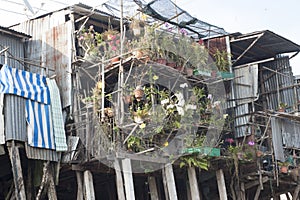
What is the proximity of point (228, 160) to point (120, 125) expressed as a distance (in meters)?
3.17

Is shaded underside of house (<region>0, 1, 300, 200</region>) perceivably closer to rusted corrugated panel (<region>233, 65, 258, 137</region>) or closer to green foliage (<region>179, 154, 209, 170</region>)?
rusted corrugated panel (<region>233, 65, 258, 137</region>)

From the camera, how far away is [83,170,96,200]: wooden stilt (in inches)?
503

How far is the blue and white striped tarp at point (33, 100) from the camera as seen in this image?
40.9 ft

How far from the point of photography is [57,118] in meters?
13.3

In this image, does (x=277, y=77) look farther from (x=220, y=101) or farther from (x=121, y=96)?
(x=121, y=96)

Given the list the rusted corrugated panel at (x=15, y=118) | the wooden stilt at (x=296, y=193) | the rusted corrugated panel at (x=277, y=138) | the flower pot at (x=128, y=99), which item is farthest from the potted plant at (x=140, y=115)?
the wooden stilt at (x=296, y=193)

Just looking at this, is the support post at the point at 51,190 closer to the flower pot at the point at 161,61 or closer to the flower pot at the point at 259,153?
the flower pot at the point at 161,61

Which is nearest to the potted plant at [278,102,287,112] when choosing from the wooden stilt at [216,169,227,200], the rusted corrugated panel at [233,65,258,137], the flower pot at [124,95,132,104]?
the rusted corrugated panel at [233,65,258,137]

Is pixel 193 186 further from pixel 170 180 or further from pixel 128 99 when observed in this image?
pixel 128 99

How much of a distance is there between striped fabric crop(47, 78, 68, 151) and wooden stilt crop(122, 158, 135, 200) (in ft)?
5.06

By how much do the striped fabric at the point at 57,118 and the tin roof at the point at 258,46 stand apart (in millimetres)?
5590

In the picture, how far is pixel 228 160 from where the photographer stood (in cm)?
1405

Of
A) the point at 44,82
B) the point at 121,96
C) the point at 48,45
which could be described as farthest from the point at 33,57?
the point at 121,96

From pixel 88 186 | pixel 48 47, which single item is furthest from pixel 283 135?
pixel 48 47
